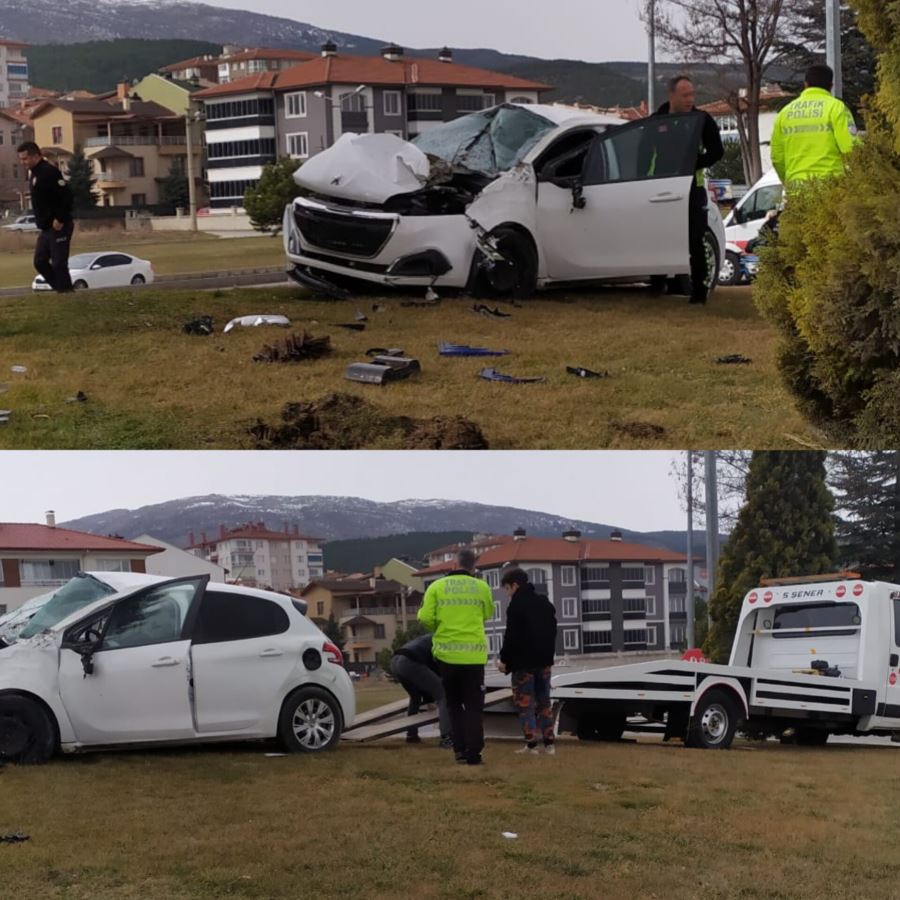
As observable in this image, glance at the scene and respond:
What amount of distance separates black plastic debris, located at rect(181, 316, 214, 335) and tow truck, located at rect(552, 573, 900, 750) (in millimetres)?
2572

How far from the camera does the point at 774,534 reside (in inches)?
243

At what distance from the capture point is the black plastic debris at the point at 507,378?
20.7 feet

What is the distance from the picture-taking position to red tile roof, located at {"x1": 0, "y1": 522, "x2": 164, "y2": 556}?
15.8 ft

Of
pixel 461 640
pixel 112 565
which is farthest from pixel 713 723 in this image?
pixel 112 565

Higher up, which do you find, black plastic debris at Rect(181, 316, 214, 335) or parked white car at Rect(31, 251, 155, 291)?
parked white car at Rect(31, 251, 155, 291)

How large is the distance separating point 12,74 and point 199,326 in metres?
1.54

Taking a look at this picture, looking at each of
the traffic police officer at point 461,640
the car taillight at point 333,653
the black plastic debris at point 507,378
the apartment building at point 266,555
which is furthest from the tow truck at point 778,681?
the black plastic debris at point 507,378

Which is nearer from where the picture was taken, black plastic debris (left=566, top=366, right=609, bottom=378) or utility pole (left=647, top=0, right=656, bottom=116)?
black plastic debris (left=566, top=366, right=609, bottom=378)

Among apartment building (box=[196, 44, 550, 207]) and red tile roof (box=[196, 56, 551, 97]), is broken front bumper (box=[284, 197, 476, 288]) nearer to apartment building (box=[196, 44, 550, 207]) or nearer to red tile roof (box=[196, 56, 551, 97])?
apartment building (box=[196, 44, 550, 207])

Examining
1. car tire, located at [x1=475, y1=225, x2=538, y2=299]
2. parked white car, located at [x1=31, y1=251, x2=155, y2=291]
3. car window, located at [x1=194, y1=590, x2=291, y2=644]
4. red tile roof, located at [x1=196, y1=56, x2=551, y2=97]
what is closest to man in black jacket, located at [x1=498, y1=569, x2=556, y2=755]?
car window, located at [x1=194, y1=590, x2=291, y2=644]

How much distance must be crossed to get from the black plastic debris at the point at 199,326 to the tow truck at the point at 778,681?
257 cm

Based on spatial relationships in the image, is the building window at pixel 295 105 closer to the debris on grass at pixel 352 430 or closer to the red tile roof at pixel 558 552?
the debris on grass at pixel 352 430

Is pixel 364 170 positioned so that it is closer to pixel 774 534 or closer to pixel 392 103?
pixel 392 103

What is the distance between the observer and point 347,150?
24.0ft
